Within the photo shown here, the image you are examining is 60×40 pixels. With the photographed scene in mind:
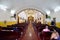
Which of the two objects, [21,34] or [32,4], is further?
[32,4]

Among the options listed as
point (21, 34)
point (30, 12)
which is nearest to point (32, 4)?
point (30, 12)

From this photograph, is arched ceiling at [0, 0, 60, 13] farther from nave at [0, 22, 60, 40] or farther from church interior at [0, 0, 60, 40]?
nave at [0, 22, 60, 40]

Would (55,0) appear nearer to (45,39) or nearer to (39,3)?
(39,3)

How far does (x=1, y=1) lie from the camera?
1116 cm

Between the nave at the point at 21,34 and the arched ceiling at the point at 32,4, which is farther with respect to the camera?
the arched ceiling at the point at 32,4

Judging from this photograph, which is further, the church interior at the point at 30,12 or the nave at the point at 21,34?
the church interior at the point at 30,12

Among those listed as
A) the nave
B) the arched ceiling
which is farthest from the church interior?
the nave

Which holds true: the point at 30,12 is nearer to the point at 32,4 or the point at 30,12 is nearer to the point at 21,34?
the point at 32,4

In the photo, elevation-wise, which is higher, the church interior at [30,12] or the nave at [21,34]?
the church interior at [30,12]

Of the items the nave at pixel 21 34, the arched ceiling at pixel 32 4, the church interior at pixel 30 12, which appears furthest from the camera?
the arched ceiling at pixel 32 4

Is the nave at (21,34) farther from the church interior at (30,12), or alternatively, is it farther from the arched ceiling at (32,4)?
the arched ceiling at (32,4)

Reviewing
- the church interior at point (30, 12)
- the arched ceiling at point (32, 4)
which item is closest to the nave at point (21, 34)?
the church interior at point (30, 12)

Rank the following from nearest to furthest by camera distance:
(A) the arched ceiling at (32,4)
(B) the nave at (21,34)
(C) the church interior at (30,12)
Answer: (B) the nave at (21,34), (C) the church interior at (30,12), (A) the arched ceiling at (32,4)

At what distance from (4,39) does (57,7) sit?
6.53m
